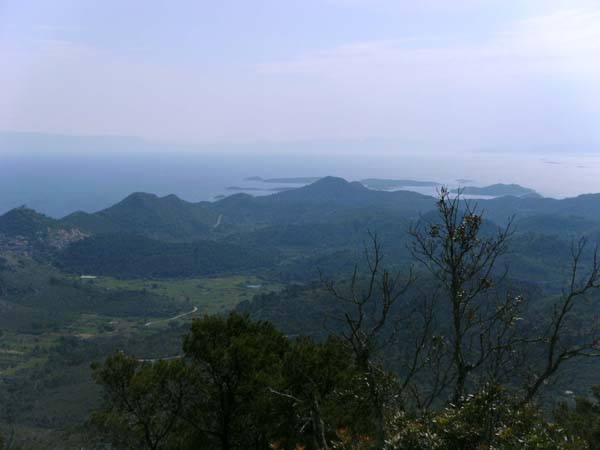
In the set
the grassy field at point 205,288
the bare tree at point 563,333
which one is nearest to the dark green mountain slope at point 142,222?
→ the grassy field at point 205,288

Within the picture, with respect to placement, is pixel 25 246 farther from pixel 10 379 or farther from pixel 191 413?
pixel 191 413

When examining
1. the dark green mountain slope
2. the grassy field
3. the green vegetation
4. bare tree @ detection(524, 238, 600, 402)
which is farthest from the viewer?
the dark green mountain slope

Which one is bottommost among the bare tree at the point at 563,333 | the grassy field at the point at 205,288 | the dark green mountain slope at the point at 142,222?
the grassy field at the point at 205,288

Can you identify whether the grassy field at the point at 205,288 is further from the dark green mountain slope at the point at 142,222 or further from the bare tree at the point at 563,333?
the bare tree at the point at 563,333

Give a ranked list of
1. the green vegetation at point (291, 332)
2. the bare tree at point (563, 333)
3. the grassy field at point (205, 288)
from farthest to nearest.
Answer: the grassy field at point (205, 288) < the green vegetation at point (291, 332) < the bare tree at point (563, 333)

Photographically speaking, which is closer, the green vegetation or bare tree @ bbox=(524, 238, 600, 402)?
bare tree @ bbox=(524, 238, 600, 402)

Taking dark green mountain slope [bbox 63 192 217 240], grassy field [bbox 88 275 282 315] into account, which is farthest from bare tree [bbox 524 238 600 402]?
dark green mountain slope [bbox 63 192 217 240]

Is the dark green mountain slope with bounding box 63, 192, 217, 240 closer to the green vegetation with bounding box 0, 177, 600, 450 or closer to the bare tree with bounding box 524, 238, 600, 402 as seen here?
the green vegetation with bounding box 0, 177, 600, 450

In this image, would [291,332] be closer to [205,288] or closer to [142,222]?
[205,288]

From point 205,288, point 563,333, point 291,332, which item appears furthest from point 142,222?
point 563,333

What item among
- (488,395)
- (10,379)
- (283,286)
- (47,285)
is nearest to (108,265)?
(47,285)

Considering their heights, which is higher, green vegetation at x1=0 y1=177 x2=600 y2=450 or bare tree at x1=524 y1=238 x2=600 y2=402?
bare tree at x1=524 y1=238 x2=600 y2=402

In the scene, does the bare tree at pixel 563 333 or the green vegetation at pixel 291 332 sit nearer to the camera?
the bare tree at pixel 563 333

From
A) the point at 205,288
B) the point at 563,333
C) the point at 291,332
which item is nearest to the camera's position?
the point at 563,333
